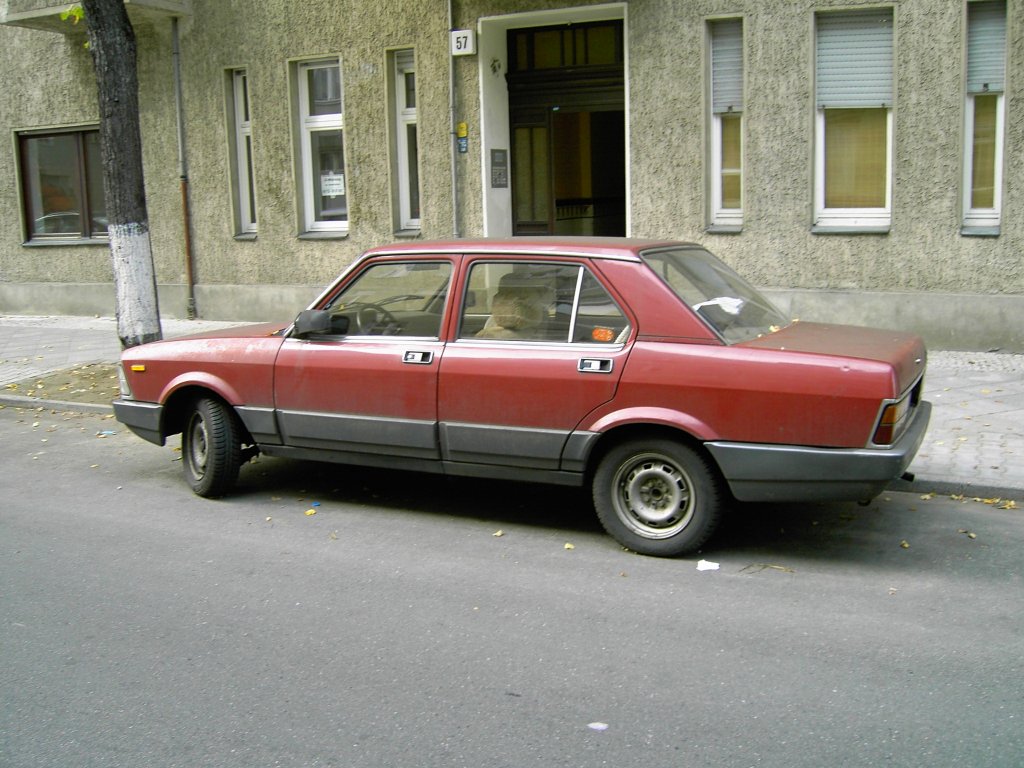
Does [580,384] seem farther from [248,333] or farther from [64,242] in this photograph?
[64,242]

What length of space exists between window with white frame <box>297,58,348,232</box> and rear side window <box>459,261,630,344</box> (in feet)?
28.9

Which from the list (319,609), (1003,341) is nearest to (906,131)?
(1003,341)

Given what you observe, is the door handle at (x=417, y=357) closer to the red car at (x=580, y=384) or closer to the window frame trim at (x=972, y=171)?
the red car at (x=580, y=384)

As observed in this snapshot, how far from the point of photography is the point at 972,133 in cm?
1095

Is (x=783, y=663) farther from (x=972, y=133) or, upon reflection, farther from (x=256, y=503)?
(x=972, y=133)

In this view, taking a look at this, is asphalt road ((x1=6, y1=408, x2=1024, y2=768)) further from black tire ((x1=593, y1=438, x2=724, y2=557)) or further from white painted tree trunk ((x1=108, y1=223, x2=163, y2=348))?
white painted tree trunk ((x1=108, y1=223, x2=163, y2=348))

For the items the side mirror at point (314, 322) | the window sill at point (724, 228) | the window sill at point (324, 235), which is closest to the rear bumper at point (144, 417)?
the side mirror at point (314, 322)

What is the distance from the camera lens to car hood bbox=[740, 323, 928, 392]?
548 centimetres

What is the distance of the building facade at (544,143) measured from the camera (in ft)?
36.0

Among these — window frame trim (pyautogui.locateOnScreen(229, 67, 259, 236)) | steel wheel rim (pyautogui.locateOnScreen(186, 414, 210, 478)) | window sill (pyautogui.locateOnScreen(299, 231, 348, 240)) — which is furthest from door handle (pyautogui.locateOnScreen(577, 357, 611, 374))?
window frame trim (pyautogui.locateOnScreen(229, 67, 259, 236))

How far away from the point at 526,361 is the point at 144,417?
285cm

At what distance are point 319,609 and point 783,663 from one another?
211 cm

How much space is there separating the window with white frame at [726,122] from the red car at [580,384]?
5743 mm

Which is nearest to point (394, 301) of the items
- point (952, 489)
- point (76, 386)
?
point (952, 489)
